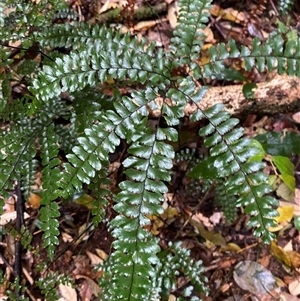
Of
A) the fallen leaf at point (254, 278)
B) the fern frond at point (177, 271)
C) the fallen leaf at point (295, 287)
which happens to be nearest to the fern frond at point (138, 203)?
the fern frond at point (177, 271)

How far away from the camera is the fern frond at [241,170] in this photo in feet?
5.28

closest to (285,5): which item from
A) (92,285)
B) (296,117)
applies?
(296,117)

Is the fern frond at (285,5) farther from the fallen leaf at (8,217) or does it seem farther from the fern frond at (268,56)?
the fallen leaf at (8,217)

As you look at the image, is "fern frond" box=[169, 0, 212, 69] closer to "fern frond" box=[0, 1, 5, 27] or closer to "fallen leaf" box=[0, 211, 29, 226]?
"fern frond" box=[0, 1, 5, 27]

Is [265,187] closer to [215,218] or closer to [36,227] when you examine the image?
[215,218]

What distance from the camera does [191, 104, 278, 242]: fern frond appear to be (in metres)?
1.61

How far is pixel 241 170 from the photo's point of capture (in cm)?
166

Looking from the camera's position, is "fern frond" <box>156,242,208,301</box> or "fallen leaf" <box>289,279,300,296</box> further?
"fallen leaf" <box>289,279,300,296</box>

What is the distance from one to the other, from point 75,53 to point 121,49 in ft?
0.97

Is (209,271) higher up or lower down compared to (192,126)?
lower down

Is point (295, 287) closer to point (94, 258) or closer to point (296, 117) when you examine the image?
point (296, 117)

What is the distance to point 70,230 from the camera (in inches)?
104

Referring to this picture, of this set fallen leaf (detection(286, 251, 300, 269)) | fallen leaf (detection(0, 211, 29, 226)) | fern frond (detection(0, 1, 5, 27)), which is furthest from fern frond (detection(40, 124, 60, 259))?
fallen leaf (detection(286, 251, 300, 269))

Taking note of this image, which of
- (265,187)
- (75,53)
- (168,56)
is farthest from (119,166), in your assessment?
(265,187)
